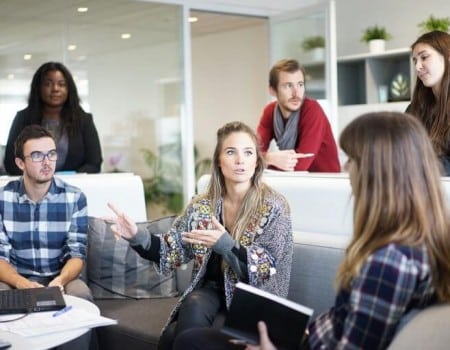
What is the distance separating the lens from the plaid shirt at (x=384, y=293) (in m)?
1.44

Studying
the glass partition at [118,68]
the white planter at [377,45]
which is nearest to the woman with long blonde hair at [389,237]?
the glass partition at [118,68]

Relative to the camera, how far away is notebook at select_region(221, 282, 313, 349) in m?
1.77

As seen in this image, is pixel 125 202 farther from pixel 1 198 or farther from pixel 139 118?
pixel 139 118

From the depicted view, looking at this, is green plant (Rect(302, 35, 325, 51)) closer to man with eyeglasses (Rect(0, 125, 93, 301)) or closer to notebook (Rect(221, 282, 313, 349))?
man with eyeglasses (Rect(0, 125, 93, 301))

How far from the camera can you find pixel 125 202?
3570 mm

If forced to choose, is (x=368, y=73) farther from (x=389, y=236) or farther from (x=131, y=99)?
(x=389, y=236)

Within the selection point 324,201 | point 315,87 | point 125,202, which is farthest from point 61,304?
point 315,87

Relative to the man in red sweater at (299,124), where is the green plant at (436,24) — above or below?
above

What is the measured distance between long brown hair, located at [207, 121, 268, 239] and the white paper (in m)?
0.64

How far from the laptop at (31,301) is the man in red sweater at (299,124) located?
1.35m

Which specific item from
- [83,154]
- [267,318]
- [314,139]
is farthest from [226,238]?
[83,154]

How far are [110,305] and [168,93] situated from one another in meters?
3.04

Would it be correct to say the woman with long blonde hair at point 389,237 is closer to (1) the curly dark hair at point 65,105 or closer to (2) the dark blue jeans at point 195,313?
(2) the dark blue jeans at point 195,313

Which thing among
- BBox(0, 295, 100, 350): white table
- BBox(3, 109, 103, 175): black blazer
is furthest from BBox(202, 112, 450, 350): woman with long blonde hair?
BBox(3, 109, 103, 175): black blazer
